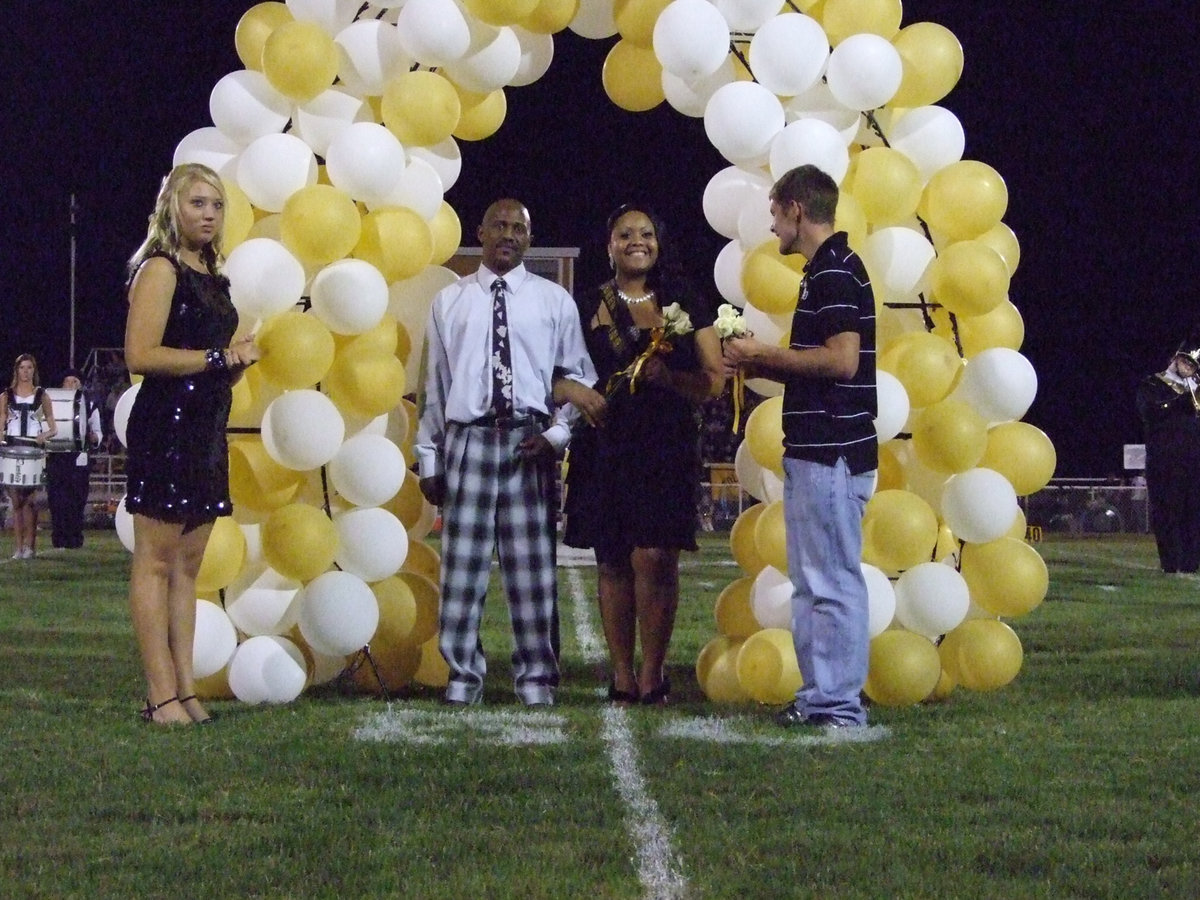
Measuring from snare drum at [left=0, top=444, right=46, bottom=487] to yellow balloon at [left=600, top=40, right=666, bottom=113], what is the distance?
9934mm

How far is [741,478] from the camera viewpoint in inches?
277

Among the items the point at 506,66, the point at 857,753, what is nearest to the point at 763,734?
the point at 857,753

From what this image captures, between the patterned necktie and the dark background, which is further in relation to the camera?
the dark background

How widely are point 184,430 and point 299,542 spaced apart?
28.6 inches

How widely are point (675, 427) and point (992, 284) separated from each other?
4.56 feet

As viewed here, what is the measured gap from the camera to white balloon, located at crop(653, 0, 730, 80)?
636 centimetres

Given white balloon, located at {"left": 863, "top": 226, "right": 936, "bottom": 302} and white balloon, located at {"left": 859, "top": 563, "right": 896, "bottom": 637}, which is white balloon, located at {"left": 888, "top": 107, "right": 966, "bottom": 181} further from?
white balloon, located at {"left": 859, "top": 563, "right": 896, "bottom": 637}

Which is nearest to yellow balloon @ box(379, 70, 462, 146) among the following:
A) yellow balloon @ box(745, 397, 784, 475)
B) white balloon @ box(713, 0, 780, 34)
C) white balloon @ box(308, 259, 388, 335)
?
white balloon @ box(308, 259, 388, 335)

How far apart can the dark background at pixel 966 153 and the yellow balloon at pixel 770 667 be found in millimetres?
19138

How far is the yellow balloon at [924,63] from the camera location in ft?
22.2

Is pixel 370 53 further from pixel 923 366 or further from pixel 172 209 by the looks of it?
pixel 923 366

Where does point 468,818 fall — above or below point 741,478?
below

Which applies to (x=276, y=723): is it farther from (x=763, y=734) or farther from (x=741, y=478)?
(x=741, y=478)

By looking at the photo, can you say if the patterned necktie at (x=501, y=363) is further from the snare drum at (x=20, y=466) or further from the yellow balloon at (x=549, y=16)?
the snare drum at (x=20, y=466)
